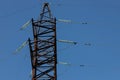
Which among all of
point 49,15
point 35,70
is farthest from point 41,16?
point 35,70

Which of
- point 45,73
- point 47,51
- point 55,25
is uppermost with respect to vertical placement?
point 55,25

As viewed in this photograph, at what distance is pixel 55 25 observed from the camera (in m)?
38.6

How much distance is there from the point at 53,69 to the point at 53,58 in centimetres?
136

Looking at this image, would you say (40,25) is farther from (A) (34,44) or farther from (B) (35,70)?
(B) (35,70)

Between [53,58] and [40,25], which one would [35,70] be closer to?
[53,58]

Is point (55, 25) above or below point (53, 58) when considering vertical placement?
above

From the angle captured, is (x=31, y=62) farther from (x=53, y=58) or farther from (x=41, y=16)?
(x=41, y=16)

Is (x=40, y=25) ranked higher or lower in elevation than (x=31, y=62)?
higher

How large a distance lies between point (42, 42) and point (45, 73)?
12.1ft

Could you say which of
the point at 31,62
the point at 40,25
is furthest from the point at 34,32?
the point at 31,62

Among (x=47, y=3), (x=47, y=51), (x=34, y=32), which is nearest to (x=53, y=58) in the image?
(x=47, y=51)

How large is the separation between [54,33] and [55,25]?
1.02 meters

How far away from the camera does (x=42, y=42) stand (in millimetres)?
38344

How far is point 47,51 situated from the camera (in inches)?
1510
